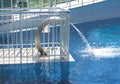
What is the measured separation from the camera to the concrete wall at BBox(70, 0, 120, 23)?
20875 millimetres

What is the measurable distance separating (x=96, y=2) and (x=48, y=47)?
30.4 ft

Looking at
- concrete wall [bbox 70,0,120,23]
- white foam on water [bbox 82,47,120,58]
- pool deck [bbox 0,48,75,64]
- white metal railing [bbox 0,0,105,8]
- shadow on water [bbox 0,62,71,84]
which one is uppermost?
white metal railing [bbox 0,0,105,8]

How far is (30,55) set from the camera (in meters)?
Result: 12.0

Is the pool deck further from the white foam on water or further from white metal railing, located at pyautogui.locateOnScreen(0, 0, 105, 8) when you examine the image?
white metal railing, located at pyautogui.locateOnScreen(0, 0, 105, 8)

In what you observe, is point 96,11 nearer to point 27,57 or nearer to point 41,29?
point 41,29

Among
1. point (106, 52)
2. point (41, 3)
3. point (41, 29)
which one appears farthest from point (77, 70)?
point (41, 3)

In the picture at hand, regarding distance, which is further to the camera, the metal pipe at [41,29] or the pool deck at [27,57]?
the metal pipe at [41,29]

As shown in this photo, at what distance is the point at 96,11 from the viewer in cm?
2134

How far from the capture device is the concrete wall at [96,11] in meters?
20.9

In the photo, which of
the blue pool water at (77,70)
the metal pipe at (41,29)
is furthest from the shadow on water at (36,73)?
the metal pipe at (41,29)

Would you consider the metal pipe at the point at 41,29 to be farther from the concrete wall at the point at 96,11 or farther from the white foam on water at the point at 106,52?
the concrete wall at the point at 96,11

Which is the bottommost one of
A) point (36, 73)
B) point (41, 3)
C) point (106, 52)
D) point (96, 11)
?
point (36, 73)

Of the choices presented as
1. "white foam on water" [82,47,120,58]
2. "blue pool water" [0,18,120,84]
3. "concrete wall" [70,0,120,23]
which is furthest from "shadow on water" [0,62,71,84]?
"concrete wall" [70,0,120,23]

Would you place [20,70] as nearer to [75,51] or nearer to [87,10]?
[75,51]
